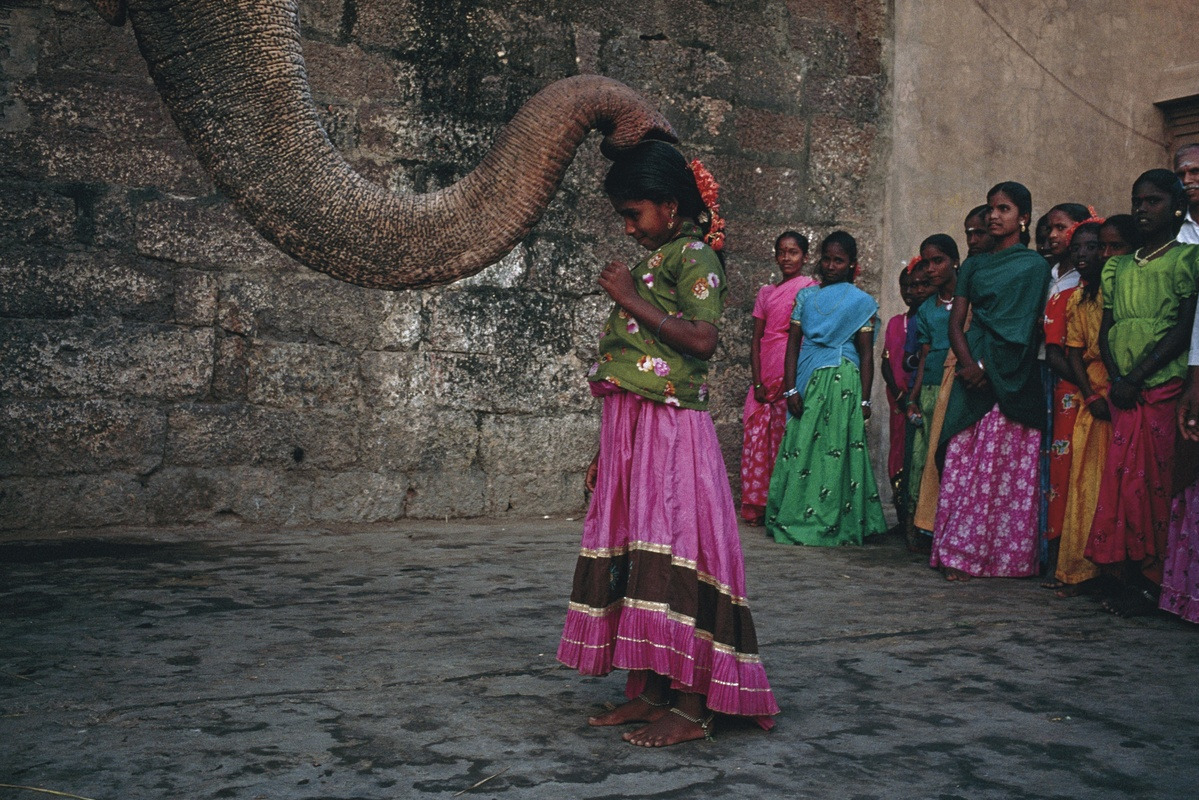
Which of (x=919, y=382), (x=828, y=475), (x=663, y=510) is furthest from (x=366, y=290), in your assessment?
(x=663, y=510)

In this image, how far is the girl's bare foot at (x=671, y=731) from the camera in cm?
311

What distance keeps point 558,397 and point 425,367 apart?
0.91 m

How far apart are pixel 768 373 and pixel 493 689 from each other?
436 cm

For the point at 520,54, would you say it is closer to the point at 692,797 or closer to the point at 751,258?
the point at 751,258

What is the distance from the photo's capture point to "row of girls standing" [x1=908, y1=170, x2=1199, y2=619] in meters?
5.12

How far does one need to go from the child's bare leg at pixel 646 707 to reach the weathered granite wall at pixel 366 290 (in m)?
3.91

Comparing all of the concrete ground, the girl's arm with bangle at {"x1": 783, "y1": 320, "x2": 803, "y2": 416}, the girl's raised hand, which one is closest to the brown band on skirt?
the concrete ground

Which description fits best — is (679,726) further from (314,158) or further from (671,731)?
(314,158)

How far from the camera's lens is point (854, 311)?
284 inches

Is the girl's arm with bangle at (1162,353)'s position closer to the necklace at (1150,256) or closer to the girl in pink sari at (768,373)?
the necklace at (1150,256)

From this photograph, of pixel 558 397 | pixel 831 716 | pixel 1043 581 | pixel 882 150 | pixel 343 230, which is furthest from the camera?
pixel 882 150

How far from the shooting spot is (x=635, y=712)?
10.8ft

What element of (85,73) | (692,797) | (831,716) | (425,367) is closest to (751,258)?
(425,367)

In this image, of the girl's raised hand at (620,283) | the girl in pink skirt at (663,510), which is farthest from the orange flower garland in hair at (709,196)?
the girl's raised hand at (620,283)
